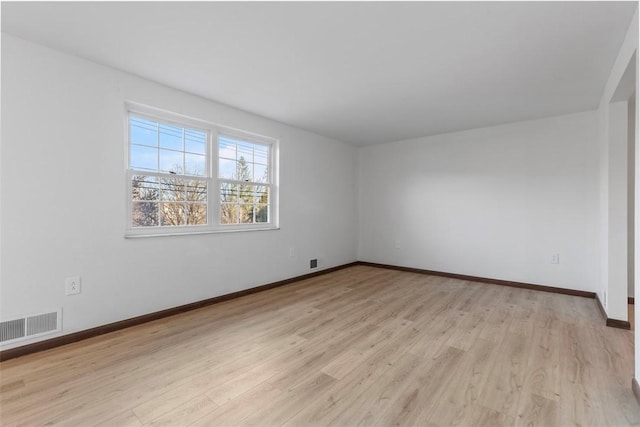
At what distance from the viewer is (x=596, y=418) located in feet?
5.00

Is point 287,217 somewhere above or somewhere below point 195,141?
below

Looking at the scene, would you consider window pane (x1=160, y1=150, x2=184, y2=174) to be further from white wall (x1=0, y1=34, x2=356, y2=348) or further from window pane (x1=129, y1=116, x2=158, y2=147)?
white wall (x1=0, y1=34, x2=356, y2=348)

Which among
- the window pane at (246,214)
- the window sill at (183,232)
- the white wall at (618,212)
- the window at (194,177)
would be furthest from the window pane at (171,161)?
the white wall at (618,212)

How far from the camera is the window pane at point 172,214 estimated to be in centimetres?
303

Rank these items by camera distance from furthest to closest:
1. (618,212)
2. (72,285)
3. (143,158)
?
(143,158) < (618,212) < (72,285)

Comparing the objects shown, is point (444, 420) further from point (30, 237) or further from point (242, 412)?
point (30, 237)

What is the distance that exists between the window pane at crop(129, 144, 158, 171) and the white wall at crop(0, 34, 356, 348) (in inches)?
5.7

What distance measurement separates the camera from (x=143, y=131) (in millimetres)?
2896

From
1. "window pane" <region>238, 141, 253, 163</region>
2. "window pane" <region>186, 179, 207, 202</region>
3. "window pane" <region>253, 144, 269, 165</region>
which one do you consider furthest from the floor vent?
"window pane" <region>253, 144, 269, 165</region>

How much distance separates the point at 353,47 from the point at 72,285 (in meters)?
2.93

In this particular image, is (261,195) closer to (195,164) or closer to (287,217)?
(287,217)

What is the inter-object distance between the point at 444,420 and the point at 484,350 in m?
0.98

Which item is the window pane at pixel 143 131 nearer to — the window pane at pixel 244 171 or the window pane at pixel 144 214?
A: the window pane at pixel 144 214

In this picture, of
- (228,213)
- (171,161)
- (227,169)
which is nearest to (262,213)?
(228,213)
